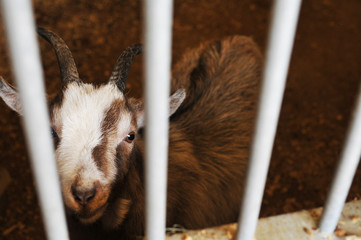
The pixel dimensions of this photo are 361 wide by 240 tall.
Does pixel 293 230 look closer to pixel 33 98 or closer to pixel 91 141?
pixel 91 141

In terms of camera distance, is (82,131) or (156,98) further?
(82,131)

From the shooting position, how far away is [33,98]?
0.73 metres

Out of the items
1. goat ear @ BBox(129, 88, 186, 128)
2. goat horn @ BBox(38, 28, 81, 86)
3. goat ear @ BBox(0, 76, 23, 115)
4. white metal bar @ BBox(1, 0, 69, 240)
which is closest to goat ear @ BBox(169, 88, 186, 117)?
goat ear @ BBox(129, 88, 186, 128)

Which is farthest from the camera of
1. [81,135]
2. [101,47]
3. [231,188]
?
[101,47]

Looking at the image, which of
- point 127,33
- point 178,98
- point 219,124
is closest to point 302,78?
point 219,124

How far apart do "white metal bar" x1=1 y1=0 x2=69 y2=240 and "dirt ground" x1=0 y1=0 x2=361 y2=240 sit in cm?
185

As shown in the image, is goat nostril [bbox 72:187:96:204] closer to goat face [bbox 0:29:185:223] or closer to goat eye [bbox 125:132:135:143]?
goat face [bbox 0:29:185:223]

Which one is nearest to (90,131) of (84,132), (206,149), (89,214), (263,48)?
(84,132)

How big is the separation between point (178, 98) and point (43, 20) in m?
3.00

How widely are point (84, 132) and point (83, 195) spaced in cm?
28

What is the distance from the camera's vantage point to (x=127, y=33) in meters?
4.20

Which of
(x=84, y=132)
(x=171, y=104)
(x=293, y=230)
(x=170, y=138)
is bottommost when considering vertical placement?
(x=293, y=230)

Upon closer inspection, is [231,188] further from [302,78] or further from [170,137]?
[302,78]

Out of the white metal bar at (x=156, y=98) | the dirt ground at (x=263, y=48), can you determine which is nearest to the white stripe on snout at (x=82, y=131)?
the white metal bar at (x=156, y=98)
